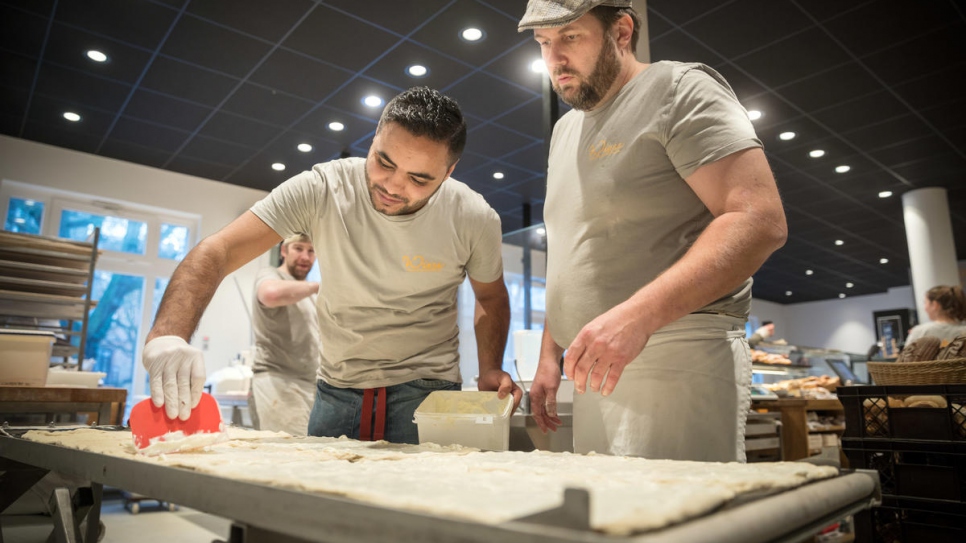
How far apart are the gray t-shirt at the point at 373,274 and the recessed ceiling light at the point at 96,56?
3.51 meters

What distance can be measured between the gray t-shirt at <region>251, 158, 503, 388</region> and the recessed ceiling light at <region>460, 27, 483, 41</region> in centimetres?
252

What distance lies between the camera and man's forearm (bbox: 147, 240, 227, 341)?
1271 mm

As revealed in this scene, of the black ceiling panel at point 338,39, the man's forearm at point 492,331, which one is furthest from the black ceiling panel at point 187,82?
the man's forearm at point 492,331

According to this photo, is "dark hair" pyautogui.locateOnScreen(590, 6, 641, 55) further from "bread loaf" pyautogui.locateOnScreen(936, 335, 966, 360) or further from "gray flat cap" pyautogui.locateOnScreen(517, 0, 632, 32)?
"bread loaf" pyautogui.locateOnScreen(936, 335, 966, 360)

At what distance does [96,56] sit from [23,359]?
2.76 m

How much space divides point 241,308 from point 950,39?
6446mm

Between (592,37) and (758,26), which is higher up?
(758,26)

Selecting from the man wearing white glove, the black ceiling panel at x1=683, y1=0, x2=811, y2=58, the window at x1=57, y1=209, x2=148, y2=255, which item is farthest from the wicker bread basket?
the window at x1=57, y1=209, x2=148, y2=255

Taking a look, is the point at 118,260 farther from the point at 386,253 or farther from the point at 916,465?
the point at 916,465

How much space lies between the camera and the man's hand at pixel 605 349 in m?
0.87

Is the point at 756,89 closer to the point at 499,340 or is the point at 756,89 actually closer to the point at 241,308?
the point at 499,340

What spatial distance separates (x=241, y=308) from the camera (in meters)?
6.50

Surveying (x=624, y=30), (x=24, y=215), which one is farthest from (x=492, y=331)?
(x=24, y=215)

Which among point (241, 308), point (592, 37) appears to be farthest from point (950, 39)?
point (241, 308)
